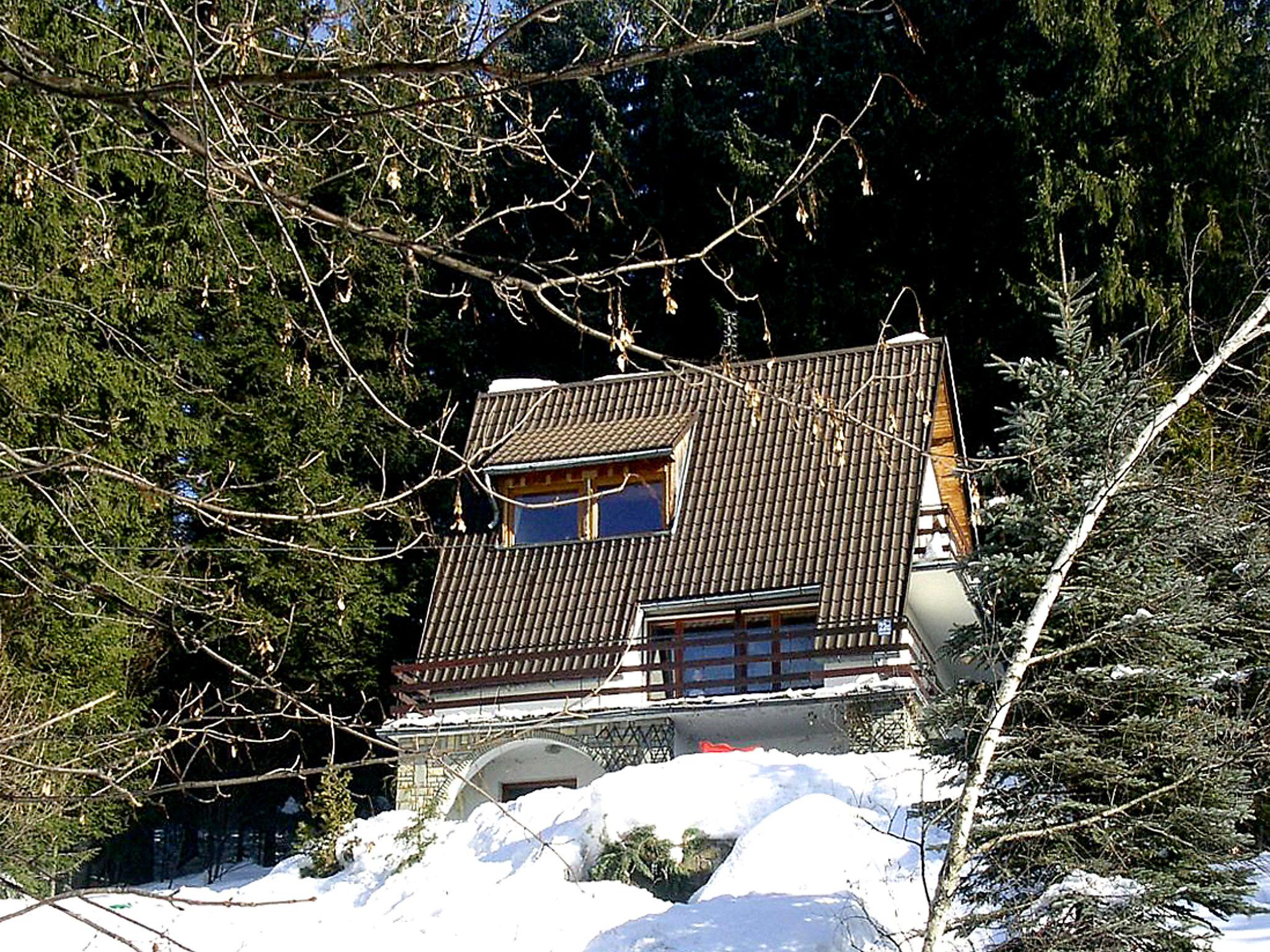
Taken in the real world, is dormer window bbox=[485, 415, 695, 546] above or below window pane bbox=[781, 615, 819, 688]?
above

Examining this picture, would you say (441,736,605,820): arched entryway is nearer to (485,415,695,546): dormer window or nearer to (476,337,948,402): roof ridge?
(485,415,695,546): dormer window

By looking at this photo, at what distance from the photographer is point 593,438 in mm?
21984

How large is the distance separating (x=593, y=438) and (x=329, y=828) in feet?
21.0

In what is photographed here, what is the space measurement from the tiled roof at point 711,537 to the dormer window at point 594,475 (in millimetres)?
71

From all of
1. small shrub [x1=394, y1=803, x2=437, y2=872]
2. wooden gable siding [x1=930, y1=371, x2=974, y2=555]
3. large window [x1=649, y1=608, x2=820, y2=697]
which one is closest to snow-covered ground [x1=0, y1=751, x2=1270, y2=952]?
small shrub [x1=394, y1=803, x2=437, y2=872]

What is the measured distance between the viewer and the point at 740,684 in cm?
1984

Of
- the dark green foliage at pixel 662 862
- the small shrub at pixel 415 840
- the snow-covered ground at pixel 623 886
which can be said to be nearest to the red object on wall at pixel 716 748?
the snow-covered ground at pixel 623 886

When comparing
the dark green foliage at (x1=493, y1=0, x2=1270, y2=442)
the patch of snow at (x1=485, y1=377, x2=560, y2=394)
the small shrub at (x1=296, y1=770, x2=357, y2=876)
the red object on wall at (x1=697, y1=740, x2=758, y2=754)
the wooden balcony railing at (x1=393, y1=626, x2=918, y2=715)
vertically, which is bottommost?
the small shrub at (x1=296, y1=770, x2=357, y2=876)

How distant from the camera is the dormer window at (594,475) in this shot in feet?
70.6

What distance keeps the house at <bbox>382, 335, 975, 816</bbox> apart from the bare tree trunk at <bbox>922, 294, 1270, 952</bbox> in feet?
32.2

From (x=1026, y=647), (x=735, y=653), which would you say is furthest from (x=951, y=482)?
(x=1026, y=647)

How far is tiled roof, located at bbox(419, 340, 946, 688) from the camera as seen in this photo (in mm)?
20203

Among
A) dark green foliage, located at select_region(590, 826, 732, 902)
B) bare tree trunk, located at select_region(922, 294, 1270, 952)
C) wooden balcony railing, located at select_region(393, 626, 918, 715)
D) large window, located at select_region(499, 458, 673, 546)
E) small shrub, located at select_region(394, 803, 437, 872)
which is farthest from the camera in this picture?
large window, located at select_region(499, 458, 673, 546)

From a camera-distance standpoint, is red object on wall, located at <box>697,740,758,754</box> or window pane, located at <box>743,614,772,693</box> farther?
window pane, located at <box>743,614,772,693</box>
